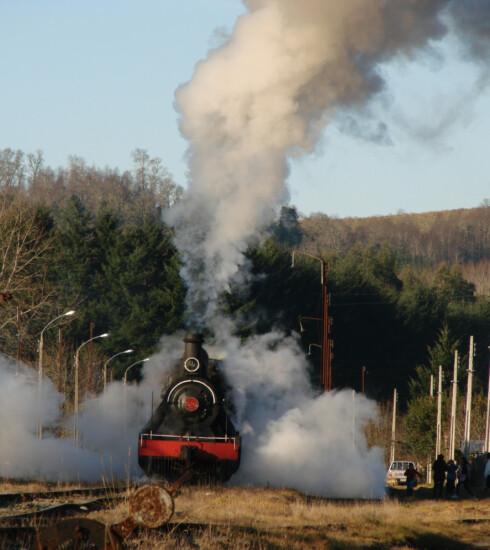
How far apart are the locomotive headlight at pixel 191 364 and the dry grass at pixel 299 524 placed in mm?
3364

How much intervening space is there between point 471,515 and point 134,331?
48.6 meters

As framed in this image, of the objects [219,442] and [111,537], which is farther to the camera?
[219,442]

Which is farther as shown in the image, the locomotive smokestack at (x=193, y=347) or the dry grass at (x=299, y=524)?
the locomotive smokestack at (x=193, y=347)

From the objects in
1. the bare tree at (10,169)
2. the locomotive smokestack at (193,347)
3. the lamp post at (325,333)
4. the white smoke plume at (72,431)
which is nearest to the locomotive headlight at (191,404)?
the locomotive smokestack at (193,347)

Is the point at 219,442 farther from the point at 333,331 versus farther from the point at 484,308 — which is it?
the point at 484,308

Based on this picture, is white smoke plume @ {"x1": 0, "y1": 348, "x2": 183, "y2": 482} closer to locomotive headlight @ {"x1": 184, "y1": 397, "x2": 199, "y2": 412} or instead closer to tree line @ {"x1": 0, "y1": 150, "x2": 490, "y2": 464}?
locomotive headlight @ {"x1": 184, "y1": 397, "x2": 199, "y2": 412}

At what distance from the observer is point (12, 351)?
65.9 meters

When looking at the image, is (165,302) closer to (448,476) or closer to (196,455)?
(448,476)

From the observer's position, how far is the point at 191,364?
86.0 feet

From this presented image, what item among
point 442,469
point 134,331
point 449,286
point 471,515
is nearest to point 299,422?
point 442,469

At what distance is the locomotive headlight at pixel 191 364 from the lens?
26.2 meters

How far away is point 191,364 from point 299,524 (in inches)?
357

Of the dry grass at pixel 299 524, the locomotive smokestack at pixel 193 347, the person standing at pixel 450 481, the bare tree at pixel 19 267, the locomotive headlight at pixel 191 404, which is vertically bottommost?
the person standing at pixel 450 481

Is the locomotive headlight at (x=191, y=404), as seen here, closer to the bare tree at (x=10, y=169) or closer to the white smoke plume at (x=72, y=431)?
the white smoke plume at (x=72, y=431)
